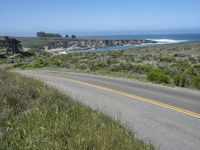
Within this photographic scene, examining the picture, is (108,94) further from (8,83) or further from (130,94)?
(8,83)

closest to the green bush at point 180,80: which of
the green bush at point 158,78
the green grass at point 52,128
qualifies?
the green bush at point 158,78

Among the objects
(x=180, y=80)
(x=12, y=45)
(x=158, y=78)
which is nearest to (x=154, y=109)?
(x=180, y=80)

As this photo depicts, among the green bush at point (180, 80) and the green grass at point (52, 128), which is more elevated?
the green grass at point (52, 128)

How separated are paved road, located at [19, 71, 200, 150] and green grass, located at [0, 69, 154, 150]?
1.44 m


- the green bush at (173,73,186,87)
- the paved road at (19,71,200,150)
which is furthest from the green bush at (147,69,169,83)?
the paved road at (19,71,200,150)

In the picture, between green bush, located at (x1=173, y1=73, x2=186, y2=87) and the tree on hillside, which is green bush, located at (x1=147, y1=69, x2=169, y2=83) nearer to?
green bush, located at (x1=173, y1=73, x2=186, y2=87)

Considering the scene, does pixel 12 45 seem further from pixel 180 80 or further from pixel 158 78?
pixel 180 80

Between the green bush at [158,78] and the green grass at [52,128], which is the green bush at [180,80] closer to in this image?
the green bush at [158,78]

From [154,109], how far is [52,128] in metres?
6.11

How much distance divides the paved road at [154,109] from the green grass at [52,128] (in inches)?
56.9

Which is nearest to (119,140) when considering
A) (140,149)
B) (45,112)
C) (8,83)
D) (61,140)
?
(140,149)

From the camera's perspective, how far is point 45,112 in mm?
7398

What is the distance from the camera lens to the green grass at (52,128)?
5762mm

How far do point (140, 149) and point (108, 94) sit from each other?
1010cm
